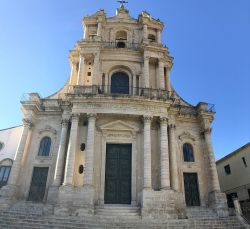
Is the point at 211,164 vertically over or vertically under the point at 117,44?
under

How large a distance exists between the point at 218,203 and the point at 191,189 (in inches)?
94.9

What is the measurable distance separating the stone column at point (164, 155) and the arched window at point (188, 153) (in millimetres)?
3331

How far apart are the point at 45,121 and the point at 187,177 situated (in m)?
12.8

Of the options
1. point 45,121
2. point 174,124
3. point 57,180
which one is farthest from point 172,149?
point 45,121

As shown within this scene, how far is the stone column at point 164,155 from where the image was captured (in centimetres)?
1805

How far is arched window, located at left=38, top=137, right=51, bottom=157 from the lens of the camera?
21.0 metres

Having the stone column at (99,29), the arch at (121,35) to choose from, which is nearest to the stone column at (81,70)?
the stone column at (99,29)

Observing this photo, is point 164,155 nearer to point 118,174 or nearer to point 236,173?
point 118,174

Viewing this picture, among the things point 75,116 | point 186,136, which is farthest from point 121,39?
point 186,136

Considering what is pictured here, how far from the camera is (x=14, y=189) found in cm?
1856

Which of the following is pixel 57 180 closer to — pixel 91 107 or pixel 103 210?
pixel 103 210

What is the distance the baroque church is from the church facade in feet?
0.23

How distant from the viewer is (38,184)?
1981 centimetres

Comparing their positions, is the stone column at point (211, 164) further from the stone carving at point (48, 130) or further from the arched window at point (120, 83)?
the stone carving at point (48, 130)
